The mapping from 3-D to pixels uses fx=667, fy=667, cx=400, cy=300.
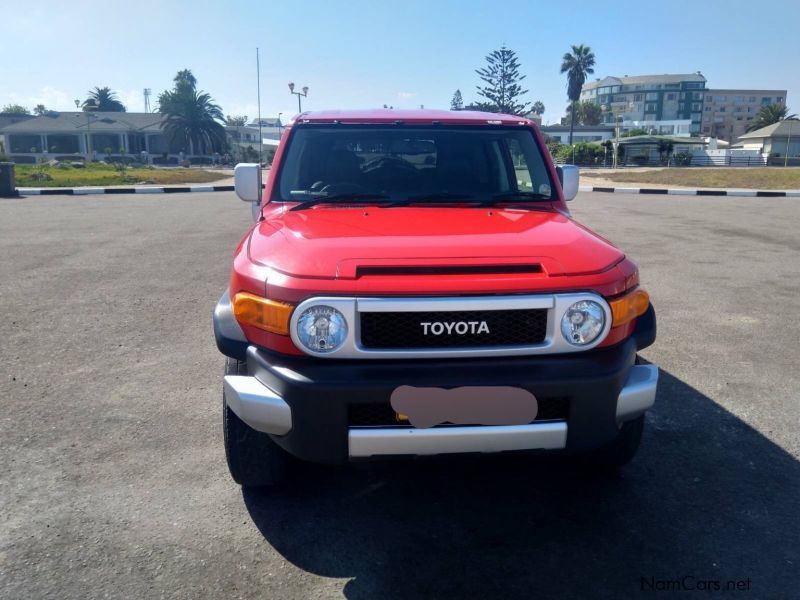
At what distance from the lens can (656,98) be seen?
12862 centimetres

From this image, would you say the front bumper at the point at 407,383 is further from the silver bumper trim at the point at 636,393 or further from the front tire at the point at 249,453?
A: the front tire at the point at 249,453

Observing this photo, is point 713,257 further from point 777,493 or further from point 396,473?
point 396,473

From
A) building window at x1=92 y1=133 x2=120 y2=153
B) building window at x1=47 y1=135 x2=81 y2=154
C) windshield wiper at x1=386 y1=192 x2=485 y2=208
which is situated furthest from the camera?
building window at x1=92 y1=133 x2=120 y2=153

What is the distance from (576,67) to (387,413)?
92231 mm

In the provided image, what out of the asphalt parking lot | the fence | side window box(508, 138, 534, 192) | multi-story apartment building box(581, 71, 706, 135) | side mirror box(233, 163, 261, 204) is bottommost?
the asphalt parking lot

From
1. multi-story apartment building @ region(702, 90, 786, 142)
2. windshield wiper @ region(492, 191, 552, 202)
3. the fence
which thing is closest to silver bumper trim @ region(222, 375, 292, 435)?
windshield wiper @ region(492, 191, 552, 202)

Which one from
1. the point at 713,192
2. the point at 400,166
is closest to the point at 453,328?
the point at 400,166

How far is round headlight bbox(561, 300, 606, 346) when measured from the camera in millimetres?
2461

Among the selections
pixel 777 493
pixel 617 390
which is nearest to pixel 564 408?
pixel 617 390

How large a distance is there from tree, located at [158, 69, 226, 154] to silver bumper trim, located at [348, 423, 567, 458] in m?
67.5

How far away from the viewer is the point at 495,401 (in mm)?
2359

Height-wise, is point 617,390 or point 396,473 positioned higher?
point 617,390

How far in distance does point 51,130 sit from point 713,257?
6720cm

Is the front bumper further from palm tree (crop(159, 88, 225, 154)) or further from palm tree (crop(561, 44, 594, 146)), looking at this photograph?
palm tree (crop(561, 44, 594, 146))
